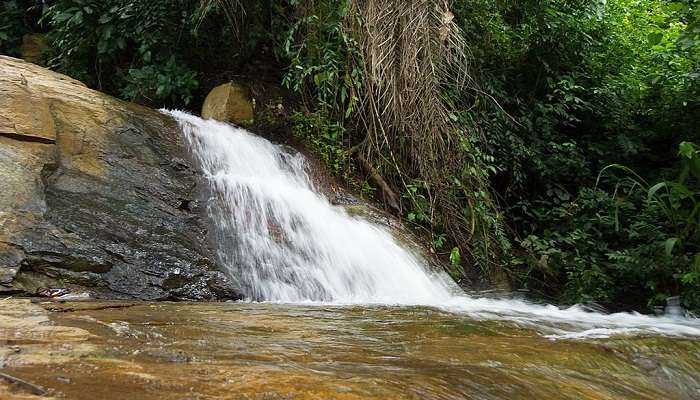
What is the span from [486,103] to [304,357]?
528 cm

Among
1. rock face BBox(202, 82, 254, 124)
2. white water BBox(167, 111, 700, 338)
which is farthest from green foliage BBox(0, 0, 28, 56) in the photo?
white water BBox(167, 111, 700, 338)

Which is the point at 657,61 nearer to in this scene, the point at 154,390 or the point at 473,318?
the point at 473,318

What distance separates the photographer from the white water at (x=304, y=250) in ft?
11.4

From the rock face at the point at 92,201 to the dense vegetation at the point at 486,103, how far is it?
64.5 inches

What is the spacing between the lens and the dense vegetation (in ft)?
17.0

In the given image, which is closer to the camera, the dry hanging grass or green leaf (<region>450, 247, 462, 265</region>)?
green leaf (<region>450, 247, 462, 265</region>)

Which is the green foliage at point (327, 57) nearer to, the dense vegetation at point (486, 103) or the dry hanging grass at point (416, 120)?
the dense vegetation at point (486, 103)

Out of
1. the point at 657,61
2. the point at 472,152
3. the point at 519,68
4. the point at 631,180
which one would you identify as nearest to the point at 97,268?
the point at 472,152

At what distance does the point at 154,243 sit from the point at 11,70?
1.90m

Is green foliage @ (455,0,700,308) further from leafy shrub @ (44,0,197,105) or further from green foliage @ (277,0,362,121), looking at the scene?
leafy shrub @ (44,0,197,105)

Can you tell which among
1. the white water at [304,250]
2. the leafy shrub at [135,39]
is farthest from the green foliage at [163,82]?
the white water at [304,250]

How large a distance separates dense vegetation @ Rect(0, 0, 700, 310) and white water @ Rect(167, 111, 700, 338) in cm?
75

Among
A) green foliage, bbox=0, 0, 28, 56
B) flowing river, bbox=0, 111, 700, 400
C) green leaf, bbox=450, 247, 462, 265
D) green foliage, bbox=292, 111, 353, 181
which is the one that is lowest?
green leaf, bbox=450, 247, 462, 265

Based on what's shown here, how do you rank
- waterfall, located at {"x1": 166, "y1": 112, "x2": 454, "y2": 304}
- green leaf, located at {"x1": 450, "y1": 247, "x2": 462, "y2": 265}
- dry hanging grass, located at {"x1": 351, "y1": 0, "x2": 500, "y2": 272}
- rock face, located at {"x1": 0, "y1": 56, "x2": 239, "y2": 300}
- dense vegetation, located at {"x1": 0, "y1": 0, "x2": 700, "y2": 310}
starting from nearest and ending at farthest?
rock face, located at {"x1": 0, "y1": 56, "x2": 239, "y2": 300}
waterfall, located at {"x1": 166, "y1": 112, "x2": 454, "y2": 304}
green leaf, located at {"x1": 450, "y1": 247, "x2": 462, "y2": 265}
dense vegetation, located at {"x1": 0, "y1": 0, "x2": 700, "y2": 310}
dry hanging grass, located at {"x1": 351, "y1": 0, "x2": 500, "y2": 272}
